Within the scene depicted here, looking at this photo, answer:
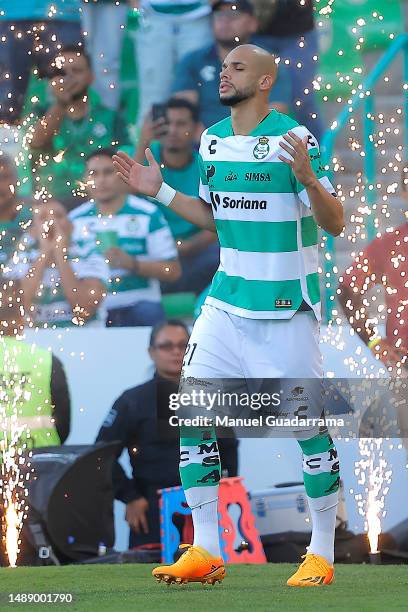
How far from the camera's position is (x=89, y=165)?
7492 mm

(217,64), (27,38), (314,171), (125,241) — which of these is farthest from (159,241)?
(314,171)

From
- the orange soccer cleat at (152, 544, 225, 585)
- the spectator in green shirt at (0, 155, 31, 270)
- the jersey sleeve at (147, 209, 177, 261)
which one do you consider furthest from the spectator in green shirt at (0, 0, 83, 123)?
the orange soccer cleat at (152, 544, 225, 585)

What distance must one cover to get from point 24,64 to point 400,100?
191cm

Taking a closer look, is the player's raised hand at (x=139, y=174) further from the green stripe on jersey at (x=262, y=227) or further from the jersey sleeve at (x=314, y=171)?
the jersey sleeve at (x=314, y=171)

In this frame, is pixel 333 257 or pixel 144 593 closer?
pixel 144 593

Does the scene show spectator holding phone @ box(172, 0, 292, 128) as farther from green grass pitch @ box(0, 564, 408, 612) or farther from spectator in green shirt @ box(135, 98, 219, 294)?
green grass pitch @ box(0, 564, 408, 612)

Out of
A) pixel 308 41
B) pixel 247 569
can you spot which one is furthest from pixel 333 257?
pixel 247 569

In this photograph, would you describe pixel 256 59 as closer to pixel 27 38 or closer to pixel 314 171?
pixel 314 171

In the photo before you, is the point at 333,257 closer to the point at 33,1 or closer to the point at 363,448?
the point at 363,448

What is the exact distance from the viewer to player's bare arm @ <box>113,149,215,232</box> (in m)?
5.59

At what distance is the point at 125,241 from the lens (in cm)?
741

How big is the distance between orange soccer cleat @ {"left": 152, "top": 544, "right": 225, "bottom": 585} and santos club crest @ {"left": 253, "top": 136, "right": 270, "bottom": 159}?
4.75 ft

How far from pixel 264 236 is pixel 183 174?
2.08m

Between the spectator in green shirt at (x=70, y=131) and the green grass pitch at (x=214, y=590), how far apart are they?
1976 mm
